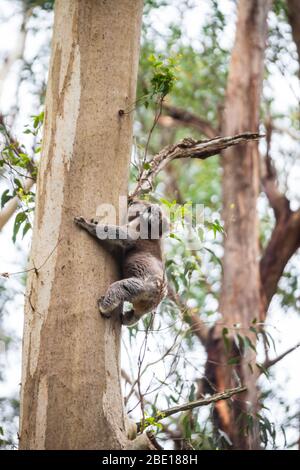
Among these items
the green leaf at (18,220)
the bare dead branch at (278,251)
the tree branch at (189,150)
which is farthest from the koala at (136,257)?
the bare dead branch at (278,251)

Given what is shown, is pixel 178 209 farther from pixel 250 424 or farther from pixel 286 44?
pixel 286 44

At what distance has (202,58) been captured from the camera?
39.0 ft

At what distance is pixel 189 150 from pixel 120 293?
114 cm

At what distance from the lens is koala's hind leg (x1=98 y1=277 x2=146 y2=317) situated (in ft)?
12.2

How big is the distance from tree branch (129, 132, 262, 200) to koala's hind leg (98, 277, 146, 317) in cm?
61

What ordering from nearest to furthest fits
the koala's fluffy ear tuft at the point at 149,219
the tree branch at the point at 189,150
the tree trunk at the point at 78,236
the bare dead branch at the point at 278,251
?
the tree trunk at the point at 78,236, the tree branch at the point at 189,150, the koala's fluffy ear tuft at the point at 149,219, the bare dead branch at the point at 278,251

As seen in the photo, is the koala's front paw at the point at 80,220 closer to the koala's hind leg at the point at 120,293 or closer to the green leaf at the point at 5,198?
the koala's hind leg at the point at 120,293

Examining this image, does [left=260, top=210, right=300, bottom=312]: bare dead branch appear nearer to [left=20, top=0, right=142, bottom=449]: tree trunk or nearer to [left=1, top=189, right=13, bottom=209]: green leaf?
[left=1, top=189, right=13, bottom=209]: green leaf

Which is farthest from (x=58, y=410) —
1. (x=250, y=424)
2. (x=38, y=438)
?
(x=250, y=424)

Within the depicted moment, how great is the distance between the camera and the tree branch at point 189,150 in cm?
437

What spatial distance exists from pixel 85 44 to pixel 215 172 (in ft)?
32.2

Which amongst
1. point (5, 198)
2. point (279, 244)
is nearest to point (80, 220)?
point (5, 198)

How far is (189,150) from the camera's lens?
4.43m

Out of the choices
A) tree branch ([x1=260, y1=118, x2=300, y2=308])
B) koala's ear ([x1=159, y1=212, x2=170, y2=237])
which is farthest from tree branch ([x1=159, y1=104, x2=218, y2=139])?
koala's ear ([x1=159, y1=212, x2=170, y2=237])
